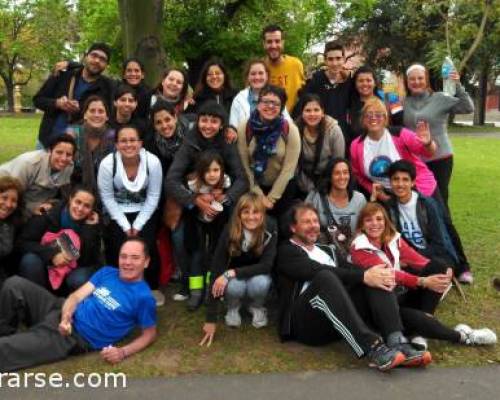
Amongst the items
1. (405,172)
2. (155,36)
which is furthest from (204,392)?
(155,36)

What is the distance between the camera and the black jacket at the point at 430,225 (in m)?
5.20

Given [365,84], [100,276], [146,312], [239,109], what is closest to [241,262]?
[146,312]

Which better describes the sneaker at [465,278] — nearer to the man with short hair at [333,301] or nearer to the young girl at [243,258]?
the man with short hair at [333,301]

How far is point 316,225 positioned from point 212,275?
966mm

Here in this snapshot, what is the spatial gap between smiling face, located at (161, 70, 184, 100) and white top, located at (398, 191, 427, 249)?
2.55 metres

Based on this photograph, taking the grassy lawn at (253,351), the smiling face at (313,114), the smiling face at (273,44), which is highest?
the smiling face at (273,44)

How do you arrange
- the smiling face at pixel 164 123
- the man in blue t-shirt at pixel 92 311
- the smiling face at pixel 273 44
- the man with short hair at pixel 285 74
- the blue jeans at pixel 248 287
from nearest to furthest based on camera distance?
the man in blue t-shirt at pixel 92 311, the blue jeans at pixel 248 287, the smiling face at pixel 164 123, the smiling face at pixel 273 44, the man with short hair at pixel 285 74

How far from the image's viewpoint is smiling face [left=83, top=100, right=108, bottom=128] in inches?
214

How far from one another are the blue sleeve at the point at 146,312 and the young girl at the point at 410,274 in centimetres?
172

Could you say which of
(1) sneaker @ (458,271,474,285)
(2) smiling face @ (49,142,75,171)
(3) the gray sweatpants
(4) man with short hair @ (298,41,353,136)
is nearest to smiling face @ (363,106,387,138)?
(4) man with short hair @ (298,41,353,136)

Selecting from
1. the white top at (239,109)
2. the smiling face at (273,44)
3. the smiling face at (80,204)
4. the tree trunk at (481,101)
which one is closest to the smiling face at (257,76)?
the white top at (239,109)

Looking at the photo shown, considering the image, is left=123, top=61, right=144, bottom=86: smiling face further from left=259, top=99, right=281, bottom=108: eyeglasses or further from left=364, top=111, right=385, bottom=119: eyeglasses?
left=364, top=111, right=385, bottom=119: eyeglasses

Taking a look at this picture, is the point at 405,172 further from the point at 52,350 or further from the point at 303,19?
the point at 303,19

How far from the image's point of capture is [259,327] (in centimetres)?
489
